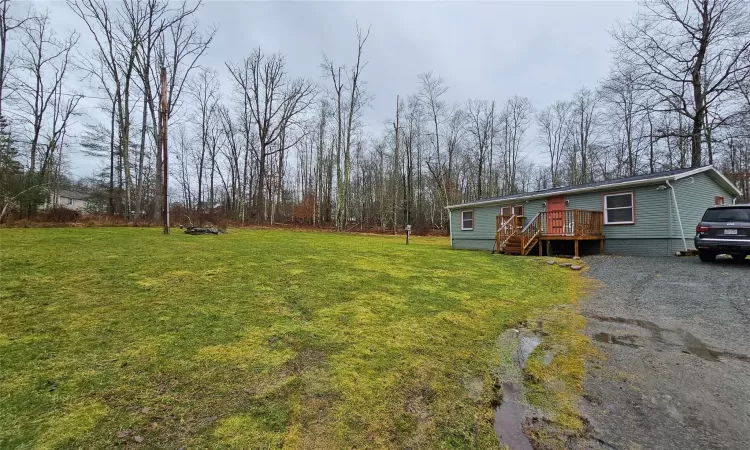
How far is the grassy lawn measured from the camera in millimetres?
1940

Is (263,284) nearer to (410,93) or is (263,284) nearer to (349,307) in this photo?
(349,307)

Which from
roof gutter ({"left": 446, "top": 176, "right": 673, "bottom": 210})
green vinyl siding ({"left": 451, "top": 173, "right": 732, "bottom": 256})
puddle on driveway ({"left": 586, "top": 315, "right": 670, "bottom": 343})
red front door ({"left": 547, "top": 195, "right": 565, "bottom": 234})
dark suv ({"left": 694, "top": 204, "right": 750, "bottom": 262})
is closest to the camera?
puddle on driveway ({"left": 586, "top": 315, "right": 670, "bottom": 343})

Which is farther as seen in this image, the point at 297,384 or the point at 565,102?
the point at 565,102

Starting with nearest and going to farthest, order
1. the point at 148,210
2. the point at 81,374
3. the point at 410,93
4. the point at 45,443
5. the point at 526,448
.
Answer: the point at 45,443
the point at 526,448
the point at 81,374
the point at 148,210
the point at 410,93

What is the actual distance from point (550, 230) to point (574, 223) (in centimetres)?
110

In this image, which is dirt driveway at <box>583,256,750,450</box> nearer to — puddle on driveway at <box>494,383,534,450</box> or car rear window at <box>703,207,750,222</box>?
puddle on driveway at <box>494,383,534,450</box>

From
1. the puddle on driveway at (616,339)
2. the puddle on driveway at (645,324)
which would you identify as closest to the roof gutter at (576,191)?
the puddle on driveway at (645,324)

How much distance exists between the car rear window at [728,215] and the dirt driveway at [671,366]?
1.89 m

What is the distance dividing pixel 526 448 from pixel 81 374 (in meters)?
3.08

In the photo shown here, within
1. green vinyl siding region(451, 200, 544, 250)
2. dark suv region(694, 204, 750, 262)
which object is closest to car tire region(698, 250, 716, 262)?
dark suv region(694, 204, 750, 262)

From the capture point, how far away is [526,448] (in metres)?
1.96

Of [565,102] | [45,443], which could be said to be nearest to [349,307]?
[45,443]

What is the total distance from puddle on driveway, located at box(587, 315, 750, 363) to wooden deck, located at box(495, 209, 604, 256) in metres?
7.04

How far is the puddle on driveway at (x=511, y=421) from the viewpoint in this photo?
6.63 ft
